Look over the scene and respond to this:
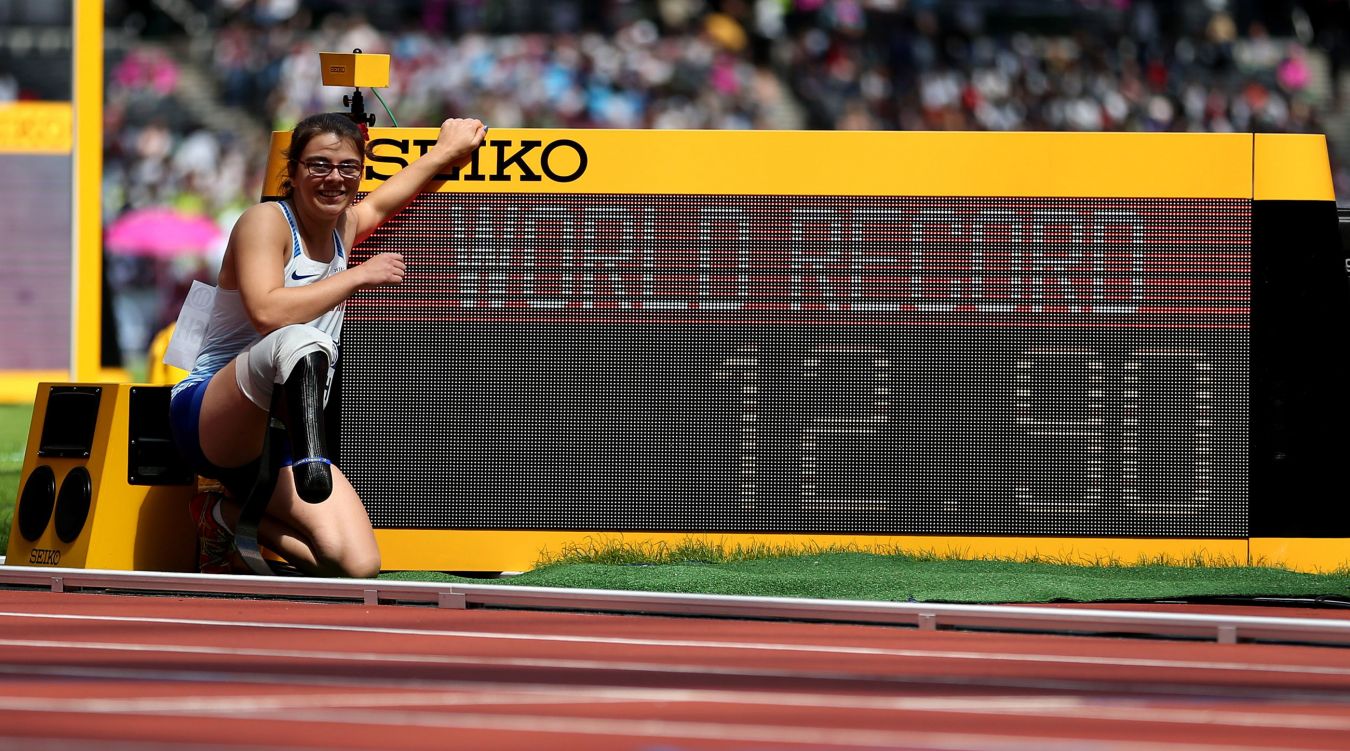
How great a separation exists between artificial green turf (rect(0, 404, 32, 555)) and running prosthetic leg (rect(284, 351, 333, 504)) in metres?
1.63

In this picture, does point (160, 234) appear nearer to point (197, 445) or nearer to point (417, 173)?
point (417, 173)

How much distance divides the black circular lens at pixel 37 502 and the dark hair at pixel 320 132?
1.04 m

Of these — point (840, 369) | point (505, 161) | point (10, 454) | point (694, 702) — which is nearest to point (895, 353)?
point (840, 369)

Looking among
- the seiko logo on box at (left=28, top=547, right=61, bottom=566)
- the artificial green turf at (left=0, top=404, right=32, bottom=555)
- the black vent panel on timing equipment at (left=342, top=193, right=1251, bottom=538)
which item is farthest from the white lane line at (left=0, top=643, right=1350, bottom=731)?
the artificial green turf at (left=0, top=404, right=32, bottom=555)

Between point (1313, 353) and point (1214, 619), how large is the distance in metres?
1.66

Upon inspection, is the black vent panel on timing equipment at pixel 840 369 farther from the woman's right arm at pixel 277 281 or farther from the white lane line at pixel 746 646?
the white lane line at pixel 746 646

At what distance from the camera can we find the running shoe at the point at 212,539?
4.93m

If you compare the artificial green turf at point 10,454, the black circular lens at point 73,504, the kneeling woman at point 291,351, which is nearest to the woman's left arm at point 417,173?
the kneeling woman at point 291,351

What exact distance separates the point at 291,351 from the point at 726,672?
181 centimetres

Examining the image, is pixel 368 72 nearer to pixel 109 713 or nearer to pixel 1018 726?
pixel 109 713

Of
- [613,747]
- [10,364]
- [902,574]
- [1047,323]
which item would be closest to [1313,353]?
[1047,323]

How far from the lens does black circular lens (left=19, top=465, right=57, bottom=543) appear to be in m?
5.05

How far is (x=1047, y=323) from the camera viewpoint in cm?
518

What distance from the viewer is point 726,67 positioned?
20.7 meters
